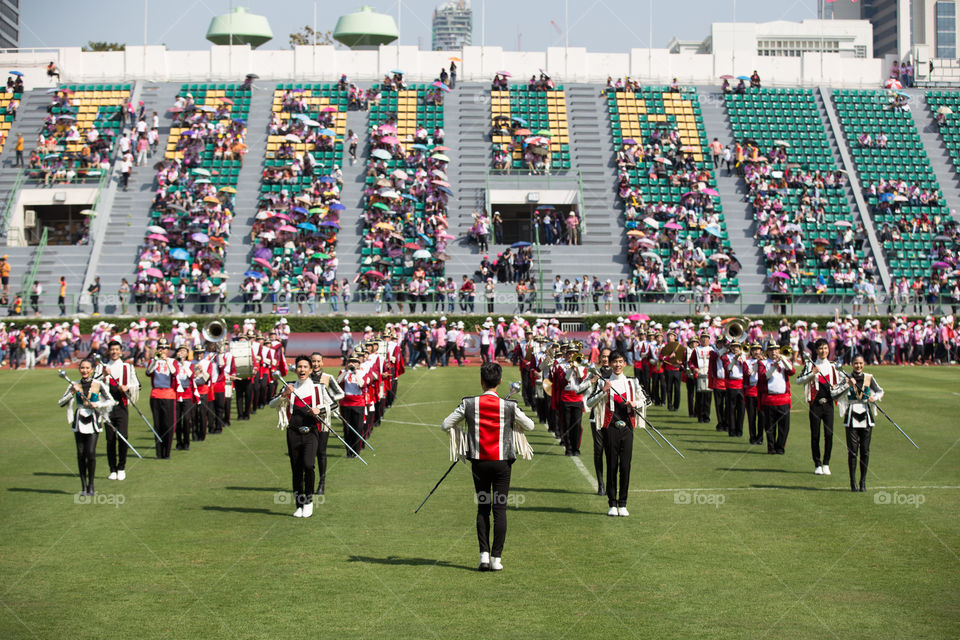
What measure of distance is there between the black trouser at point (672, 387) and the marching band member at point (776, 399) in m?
6.59

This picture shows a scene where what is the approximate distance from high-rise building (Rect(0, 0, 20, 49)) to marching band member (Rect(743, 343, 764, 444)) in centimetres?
11349

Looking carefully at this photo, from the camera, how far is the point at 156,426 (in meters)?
17.8

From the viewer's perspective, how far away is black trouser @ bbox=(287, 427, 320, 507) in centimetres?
1290

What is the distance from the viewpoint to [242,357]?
75.0 ft

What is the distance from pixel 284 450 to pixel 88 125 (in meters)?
41.6

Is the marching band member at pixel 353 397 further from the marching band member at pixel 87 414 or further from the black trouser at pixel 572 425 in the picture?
the marching band member at pixel 87 414

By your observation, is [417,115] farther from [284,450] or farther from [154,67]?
[284,450]

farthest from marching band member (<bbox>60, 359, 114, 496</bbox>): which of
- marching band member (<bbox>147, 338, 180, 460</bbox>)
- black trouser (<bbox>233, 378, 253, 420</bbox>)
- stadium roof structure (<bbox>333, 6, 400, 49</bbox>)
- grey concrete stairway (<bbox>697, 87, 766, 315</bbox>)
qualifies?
stadium roof structure (<bbox>333, 6, 400, 49</bbox>)

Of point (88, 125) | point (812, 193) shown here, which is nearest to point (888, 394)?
point (812, 193)

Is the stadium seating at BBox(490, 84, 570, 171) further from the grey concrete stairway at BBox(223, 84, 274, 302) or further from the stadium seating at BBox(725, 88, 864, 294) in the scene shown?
the grey concrete stairway at BBox(223, 84, 274, 302)

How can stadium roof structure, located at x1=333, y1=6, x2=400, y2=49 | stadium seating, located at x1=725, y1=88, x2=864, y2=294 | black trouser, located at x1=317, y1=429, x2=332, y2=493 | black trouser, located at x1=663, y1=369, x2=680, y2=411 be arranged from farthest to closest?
stadium roof structure, located at x1=333, y1=6, x2=400, y2=49 < stadium seating, located at x1=725, y1=88, x2=864, y2=294 < black trouser, located at x1=663, y1=369, x2=680, y2=411 < black trouser, located at x1=317, y1=429, x2=332, y2=493

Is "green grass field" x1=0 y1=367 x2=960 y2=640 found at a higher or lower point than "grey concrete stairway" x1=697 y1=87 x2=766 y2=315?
lower

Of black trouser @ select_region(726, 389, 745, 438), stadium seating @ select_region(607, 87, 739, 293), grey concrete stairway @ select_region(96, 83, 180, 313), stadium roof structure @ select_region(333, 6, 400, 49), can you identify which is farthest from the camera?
stadium roof structure @ select_region(333, 6, 400, 49)

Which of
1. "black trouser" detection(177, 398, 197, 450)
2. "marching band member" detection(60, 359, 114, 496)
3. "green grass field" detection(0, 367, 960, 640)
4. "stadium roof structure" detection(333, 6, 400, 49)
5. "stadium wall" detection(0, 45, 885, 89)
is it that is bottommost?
"green grass field" detection(0, 367, 960, 640)
